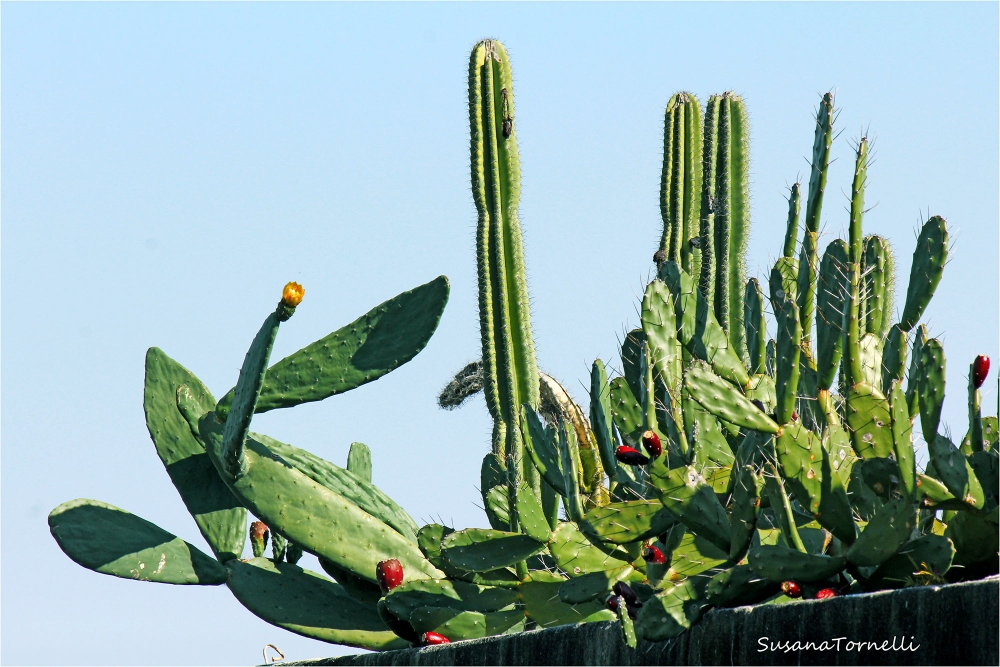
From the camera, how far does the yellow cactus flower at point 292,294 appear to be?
16.8 feet

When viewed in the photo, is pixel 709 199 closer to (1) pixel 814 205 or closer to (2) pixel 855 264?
(1) pixel 814 205

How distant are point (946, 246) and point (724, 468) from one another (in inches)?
42.0

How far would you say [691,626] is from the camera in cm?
417

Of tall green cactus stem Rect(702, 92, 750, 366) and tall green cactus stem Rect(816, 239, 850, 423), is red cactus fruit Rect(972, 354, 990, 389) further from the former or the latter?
tall green cactus stem Rect(702, 92, 750, 366)

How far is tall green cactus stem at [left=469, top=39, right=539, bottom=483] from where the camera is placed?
6.36m

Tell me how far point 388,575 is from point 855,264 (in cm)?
247

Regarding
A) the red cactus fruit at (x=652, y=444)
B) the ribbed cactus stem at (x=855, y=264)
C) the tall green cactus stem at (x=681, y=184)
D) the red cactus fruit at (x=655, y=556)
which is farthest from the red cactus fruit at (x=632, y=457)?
the tall green cactus stem at (x=681, y=184)

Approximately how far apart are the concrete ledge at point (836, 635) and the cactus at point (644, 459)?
0.13 metres

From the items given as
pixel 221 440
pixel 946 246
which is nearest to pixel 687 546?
pixel 946 246

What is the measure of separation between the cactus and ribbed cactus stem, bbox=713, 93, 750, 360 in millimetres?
15

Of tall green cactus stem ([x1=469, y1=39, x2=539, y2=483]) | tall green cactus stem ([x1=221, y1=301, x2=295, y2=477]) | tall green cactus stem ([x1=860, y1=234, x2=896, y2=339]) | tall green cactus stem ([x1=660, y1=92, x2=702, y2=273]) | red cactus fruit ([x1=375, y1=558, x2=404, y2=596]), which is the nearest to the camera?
tall green cactus stem ([x1=860, y1=234, x2=896, y2=339])

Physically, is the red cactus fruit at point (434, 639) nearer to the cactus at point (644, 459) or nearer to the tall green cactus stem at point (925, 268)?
the cactus at point (644, 459)

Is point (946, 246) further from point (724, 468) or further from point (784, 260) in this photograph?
point (724, 468)

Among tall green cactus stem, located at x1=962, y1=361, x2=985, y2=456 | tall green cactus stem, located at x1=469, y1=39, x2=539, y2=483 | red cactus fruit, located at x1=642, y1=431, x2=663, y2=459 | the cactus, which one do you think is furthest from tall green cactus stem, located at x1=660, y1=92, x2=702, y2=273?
tall green cactus stem, located at x1=962, y1=361, x2=985, y2=456
